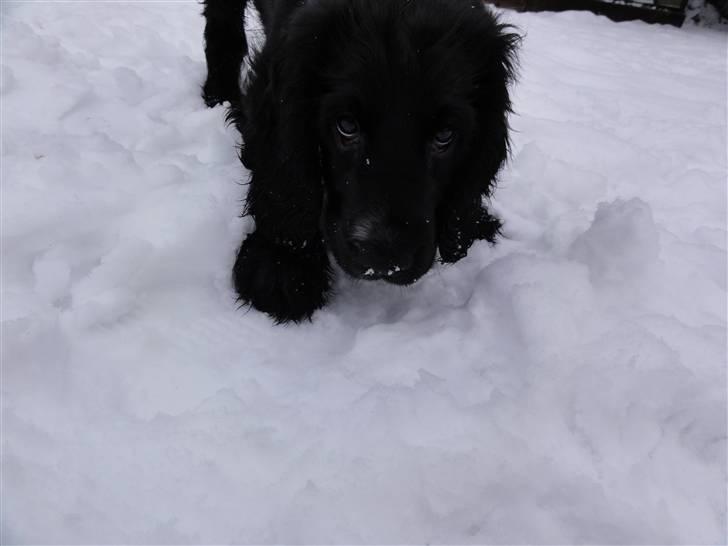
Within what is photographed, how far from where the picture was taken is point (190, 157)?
92.1 inches

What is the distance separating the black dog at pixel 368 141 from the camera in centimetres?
151

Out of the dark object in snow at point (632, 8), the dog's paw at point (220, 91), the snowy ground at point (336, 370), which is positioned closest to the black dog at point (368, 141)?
the snowy ground at point (336, 370)

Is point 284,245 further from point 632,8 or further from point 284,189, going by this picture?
point 632,8

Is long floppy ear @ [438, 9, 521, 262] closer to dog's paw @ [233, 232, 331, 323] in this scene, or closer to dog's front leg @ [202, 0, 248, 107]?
dog's paw @ [233, 232, 331, 323]

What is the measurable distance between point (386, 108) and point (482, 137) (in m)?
0.50

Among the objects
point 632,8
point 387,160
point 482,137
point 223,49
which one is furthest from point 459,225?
point 632,8

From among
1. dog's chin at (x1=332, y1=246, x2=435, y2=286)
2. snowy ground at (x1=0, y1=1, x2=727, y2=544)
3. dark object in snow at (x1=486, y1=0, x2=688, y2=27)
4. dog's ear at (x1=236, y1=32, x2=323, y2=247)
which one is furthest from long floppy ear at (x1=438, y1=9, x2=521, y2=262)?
dark object in snow at (x1=486, y1=0, x2=688, y2=27)

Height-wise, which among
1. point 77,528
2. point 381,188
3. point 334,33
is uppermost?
point 334,33

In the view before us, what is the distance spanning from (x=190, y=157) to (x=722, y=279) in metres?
2.20

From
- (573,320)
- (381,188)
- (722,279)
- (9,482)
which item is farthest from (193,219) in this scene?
(722,279)

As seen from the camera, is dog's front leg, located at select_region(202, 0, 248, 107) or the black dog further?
dog's front leg, located at select_region(202, 0, 248, 107)

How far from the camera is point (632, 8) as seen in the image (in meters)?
6.84

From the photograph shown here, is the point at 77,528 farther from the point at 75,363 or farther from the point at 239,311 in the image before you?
the point at 239,311

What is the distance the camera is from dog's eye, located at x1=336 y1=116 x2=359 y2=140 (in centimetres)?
159
